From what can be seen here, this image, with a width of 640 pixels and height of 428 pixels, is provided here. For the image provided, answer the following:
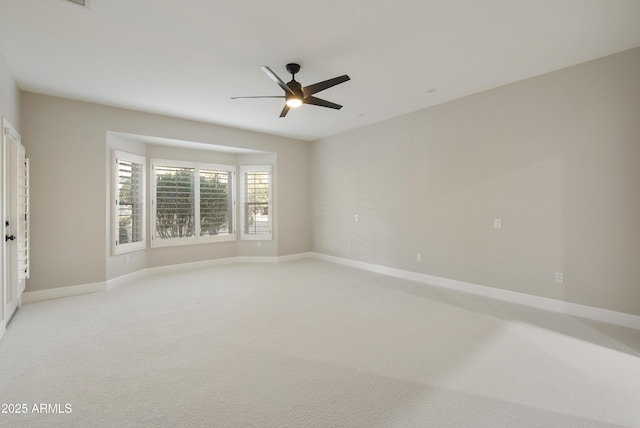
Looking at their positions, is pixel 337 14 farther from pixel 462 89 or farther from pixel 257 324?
pixel 257 324

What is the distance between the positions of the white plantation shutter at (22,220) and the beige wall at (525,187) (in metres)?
5.06

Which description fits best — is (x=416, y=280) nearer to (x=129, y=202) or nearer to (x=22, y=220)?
(x=129, y=202)

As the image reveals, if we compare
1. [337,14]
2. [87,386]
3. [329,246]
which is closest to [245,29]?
[337,14]

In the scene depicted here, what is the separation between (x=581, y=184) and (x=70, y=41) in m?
5.62

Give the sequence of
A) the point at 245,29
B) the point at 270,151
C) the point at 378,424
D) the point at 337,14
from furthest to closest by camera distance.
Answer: the point at 270,151, the point at 245,29, the point at 337,14, the point at 378,424

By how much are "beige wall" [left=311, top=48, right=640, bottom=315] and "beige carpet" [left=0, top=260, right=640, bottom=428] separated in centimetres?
57

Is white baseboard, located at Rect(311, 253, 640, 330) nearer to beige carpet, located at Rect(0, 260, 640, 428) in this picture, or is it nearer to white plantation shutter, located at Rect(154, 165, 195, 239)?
beige carpet, located at Rect(0, 260, 640, 428)

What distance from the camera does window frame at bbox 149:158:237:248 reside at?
548cm

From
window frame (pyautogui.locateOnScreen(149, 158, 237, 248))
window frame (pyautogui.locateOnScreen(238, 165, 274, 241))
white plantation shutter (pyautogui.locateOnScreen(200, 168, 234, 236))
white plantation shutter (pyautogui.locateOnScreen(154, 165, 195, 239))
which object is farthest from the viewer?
window frame (pyautogui.locateOnScreen(238, 165, 274, 241))

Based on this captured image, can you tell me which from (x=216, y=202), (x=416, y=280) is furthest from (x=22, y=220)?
(x=416, y=280)

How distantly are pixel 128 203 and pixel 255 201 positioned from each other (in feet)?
8.06

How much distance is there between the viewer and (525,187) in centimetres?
373

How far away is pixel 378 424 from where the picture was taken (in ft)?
5.64

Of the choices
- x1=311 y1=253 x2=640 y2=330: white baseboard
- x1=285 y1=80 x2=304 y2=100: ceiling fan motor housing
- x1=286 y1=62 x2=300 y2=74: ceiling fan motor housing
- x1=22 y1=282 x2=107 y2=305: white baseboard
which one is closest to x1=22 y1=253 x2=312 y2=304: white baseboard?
x1=22 y1=282 x2=107 y2=305: white baseboard
